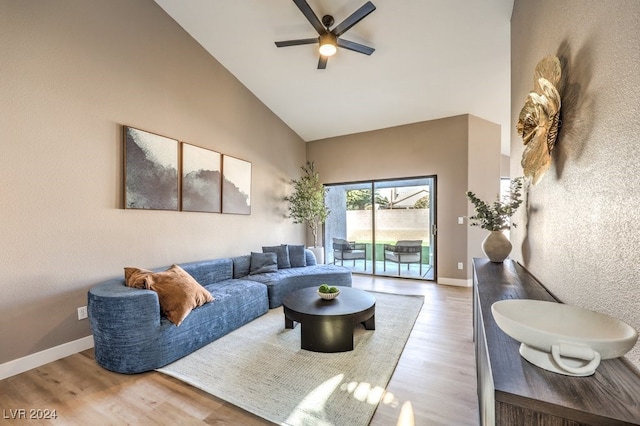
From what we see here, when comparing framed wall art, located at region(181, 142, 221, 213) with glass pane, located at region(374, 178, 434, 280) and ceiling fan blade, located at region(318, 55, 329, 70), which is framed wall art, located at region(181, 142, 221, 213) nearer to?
ceiling fan blade, located at region(318, 55, 329, 70)

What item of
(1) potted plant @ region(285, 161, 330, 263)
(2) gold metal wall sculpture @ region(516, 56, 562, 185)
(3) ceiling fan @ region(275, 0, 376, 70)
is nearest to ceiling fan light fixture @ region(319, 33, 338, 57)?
(3) ceiling fan @ region(275, 0, 376, 70)

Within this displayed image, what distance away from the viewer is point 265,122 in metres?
5.02

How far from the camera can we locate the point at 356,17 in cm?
257

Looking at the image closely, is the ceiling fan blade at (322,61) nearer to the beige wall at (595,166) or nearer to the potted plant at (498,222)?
the beige wall at (595,166)

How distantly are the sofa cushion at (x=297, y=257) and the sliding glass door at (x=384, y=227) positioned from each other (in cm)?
161

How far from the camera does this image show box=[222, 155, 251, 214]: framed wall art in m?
4.14

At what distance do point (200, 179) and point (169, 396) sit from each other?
2659 millimetres

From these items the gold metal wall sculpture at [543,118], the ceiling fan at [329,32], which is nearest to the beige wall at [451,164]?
the ceiling fan at [329,32]

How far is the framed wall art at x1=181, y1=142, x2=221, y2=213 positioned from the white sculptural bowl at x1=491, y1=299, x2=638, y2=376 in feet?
11.9

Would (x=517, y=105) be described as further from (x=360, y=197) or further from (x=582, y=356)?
(x=360, y=197)

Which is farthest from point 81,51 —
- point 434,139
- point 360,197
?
point 434,139

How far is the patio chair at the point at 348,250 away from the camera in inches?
227

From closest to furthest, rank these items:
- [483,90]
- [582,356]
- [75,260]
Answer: [582,356] < [75,260] < [483,90]

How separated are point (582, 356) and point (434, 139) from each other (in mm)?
4941
